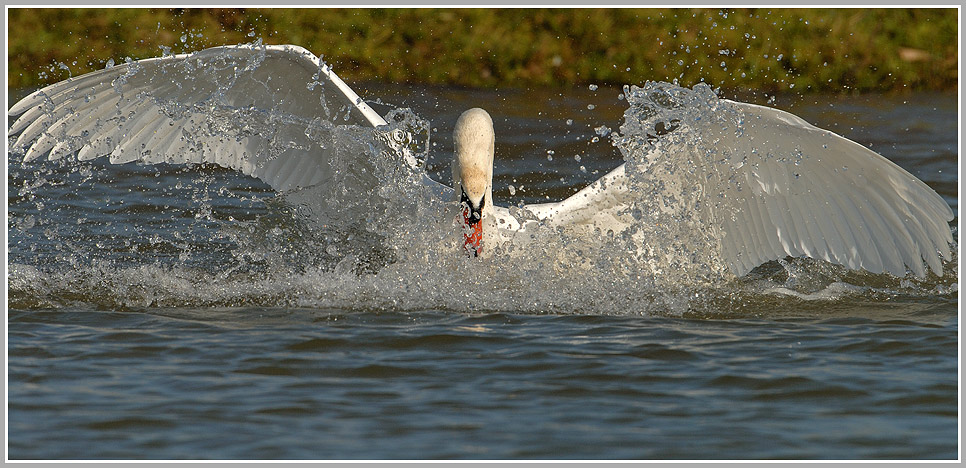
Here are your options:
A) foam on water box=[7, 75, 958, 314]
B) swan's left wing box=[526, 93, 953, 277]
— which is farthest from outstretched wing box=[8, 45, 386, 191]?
swan's left wing box=[526, 93, 953, 277]

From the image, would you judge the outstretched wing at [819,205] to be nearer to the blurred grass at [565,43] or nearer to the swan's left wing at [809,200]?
the swan's left wing at [809,200]

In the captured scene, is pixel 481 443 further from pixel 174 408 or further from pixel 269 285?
pixel 269 285

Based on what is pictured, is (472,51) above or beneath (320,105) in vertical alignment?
above

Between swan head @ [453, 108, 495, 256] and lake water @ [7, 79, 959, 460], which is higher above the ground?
swan head @ [453, 108, 495, 256]

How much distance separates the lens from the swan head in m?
6.33

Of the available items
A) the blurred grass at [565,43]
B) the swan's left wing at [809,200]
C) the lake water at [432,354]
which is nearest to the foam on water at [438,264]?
the lake water at [432,354]

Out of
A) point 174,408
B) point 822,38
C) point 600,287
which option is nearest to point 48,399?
point 174,408

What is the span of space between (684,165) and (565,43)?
28.2 feet

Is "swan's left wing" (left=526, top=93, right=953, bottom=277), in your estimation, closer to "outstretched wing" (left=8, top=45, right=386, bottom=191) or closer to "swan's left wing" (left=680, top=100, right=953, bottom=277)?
"swan's left wing" (left=680, top=100, right=953, bottom=277)

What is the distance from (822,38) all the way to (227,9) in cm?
708

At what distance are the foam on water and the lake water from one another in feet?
0.08

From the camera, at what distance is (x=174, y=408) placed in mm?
4809

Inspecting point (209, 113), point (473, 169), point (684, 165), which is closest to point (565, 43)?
point (209, 113)

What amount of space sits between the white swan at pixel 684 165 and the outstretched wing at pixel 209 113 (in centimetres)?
1
